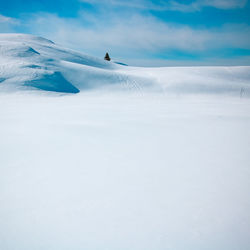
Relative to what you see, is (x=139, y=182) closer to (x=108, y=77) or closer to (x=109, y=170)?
(x=109, y=170)

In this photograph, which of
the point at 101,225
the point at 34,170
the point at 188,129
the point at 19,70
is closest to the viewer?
the point at 101,225

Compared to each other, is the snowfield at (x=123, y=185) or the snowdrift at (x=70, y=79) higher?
the snowdrift at (x=70, y=79)

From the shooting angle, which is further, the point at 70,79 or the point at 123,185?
A: the point at 70,79

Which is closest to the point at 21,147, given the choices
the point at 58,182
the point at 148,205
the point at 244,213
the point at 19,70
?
the point at 58,182

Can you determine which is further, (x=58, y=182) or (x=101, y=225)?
(x=58, y=182)

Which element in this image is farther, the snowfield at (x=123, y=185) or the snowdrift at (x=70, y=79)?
the snowdrift at (x=70, y=79)

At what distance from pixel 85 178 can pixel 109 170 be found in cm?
45

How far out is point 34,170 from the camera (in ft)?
9.96

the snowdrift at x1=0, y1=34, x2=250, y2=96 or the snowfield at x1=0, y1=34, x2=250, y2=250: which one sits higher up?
the snowdrift at x1=0, y1=34, x2=250, y2=96

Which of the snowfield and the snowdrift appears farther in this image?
the snowdrift

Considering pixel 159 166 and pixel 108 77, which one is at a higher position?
pixel 108 77

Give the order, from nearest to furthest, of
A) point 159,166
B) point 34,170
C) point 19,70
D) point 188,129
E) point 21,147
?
point 34,170
point 159,166
point 21,147
point 188,129
point 19,70

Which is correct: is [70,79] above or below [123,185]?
above

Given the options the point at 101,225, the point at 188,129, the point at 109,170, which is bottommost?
the point at 101,225
